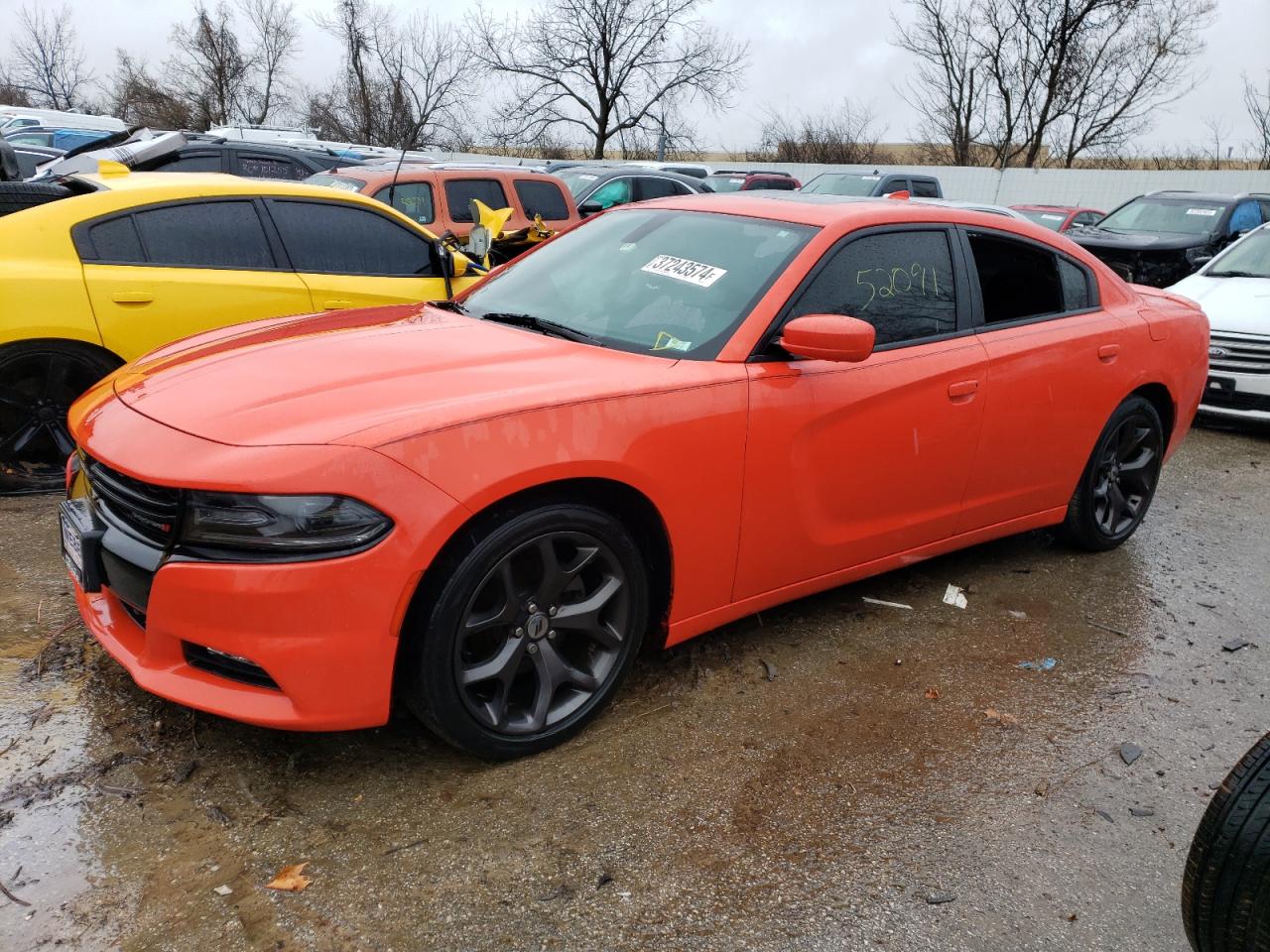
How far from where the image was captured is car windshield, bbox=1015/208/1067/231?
15.0 metres

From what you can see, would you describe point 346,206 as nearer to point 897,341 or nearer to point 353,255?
point 353,255

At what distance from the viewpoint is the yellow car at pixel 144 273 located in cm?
439

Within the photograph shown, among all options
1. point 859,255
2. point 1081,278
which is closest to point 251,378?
point 859,255

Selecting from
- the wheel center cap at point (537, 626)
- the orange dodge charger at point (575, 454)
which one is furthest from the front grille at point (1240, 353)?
the wheel center cap at point (537, 626)

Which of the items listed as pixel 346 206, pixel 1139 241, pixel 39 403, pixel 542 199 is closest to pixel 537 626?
pixel 39 403

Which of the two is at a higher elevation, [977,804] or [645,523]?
[645,523]

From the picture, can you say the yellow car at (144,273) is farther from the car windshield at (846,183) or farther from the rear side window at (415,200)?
the car windshield at (846,183)

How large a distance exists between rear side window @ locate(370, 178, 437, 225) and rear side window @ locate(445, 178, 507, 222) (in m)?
0.22

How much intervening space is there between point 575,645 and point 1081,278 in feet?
9.40

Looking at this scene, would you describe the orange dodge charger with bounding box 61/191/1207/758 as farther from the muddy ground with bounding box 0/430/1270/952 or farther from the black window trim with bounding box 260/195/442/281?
the black window trim with bounding box 260/195/442/281

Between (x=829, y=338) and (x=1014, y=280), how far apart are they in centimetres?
150

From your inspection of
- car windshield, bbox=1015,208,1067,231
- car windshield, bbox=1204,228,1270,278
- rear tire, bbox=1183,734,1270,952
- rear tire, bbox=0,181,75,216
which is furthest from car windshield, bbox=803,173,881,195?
rear tire, bbox=1183,734,1270,952

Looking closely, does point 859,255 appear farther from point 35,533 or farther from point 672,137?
point 672,137

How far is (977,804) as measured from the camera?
106 inches
